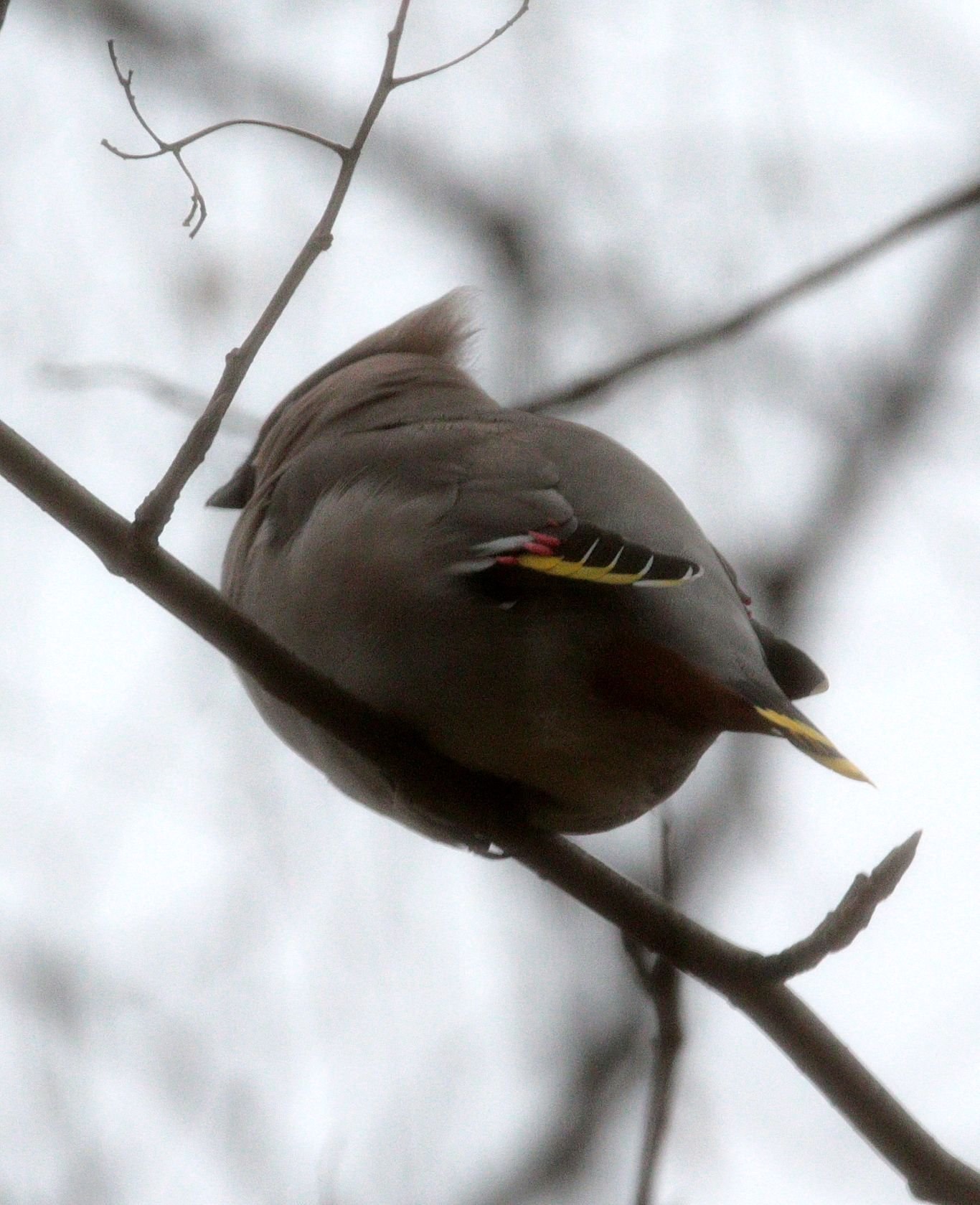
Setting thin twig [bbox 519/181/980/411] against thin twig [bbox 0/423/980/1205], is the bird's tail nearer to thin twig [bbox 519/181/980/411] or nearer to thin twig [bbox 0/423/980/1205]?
thin twig [bbox 0/423/980/1205]

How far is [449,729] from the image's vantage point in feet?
9.98

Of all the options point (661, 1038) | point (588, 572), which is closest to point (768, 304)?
point (588, 572)

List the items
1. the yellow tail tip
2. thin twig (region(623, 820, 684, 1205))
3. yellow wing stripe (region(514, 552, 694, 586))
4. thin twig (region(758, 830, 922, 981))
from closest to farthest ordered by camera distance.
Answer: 1. thin twig (region(623, 820, 684, 1205))
2. thin twig (region(758, 830, 922, 981))
3. the yellow tail tip
4. yellow wing stripe (region(514, 552, 694, 586))

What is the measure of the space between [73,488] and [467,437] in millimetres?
935

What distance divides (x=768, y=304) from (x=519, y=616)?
774mm

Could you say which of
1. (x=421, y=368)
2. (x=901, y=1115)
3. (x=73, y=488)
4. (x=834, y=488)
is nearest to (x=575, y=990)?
(x=901, y=1115)

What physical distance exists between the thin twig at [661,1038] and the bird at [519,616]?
283 mm

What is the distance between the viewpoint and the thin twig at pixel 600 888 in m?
2.60

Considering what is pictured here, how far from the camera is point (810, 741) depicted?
8.45ft

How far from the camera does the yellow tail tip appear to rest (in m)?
2.56

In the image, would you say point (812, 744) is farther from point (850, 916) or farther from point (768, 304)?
point (768, 304)

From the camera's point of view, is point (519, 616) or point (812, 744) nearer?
point (812, 744)

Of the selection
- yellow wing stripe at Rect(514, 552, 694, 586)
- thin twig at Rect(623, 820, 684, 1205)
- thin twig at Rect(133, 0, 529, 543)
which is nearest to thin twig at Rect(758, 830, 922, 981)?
thin twig at Rect(623, 820, 684, 1205)

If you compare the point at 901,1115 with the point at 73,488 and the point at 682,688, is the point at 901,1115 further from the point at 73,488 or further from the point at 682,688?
the point at 73,488
